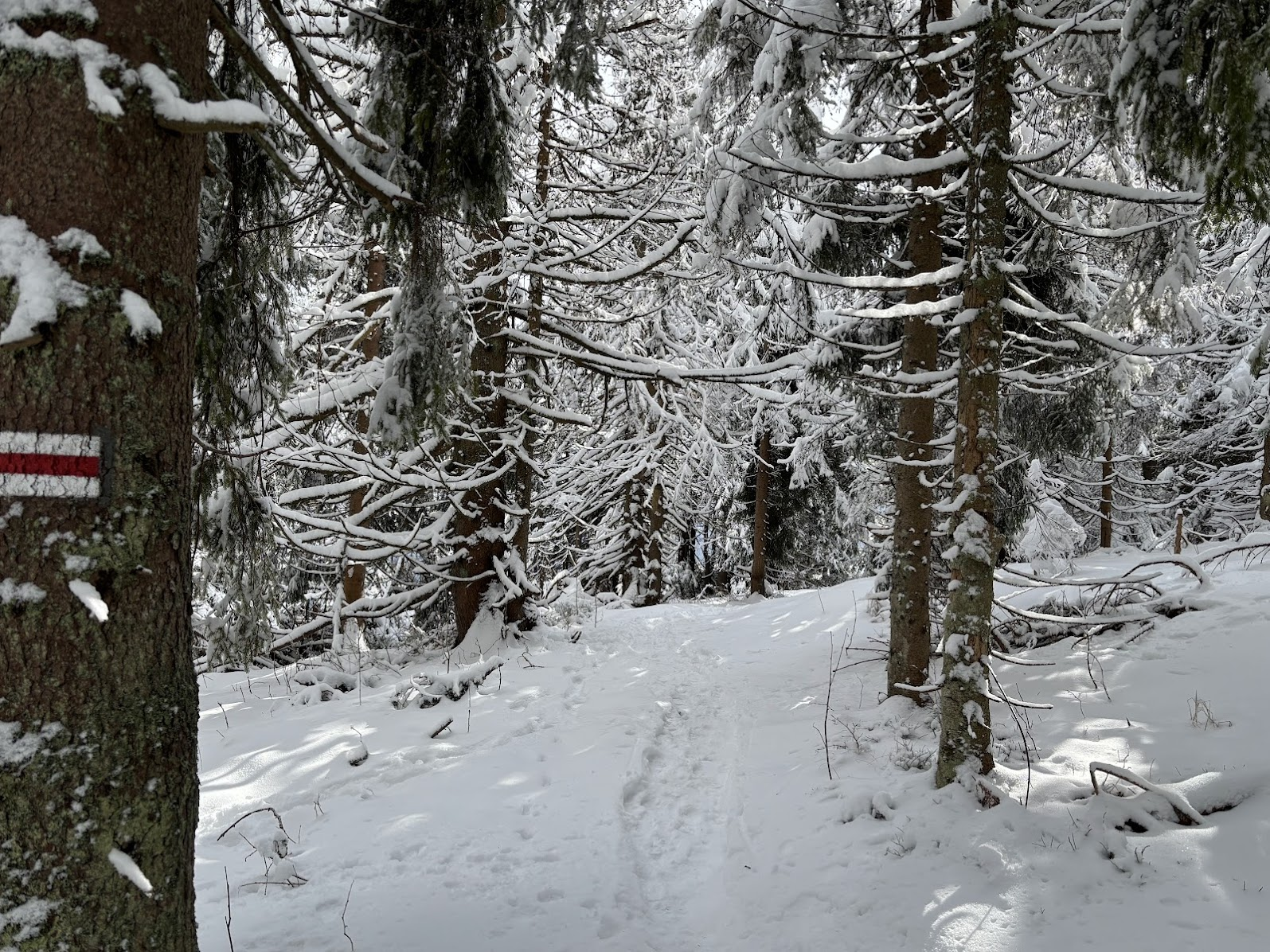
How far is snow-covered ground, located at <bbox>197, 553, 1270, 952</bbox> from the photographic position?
11.5ft

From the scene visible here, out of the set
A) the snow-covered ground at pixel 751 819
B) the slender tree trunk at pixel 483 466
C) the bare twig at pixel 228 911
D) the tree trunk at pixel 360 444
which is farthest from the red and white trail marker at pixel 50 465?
the tree trunk at pixel 360 444

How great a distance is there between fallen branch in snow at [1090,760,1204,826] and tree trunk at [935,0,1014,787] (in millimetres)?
738

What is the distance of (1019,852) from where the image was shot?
406cm

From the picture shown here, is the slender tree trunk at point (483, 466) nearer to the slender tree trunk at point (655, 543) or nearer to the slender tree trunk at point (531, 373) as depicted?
the slender tree trunk at point (531, 373)

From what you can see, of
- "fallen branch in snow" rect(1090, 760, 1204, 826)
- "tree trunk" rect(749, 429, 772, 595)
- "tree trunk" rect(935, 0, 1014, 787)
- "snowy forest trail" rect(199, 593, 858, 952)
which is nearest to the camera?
"snowy forest trail" rect(199, 593, 858, 952)

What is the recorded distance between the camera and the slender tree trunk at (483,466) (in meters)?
8.97

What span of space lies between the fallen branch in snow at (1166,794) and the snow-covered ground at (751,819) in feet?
0.17

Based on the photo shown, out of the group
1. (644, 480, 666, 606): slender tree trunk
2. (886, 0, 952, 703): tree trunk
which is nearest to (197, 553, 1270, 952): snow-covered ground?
(886, 0, 952, 703): tree trunk

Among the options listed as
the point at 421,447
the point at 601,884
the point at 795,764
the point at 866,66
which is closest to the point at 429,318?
the point at 421,447

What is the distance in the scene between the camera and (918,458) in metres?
7.52

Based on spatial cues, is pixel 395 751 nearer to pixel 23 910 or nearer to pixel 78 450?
pixel 23 910

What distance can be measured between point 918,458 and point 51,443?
7282 millimetres

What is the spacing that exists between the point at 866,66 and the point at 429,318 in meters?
5.83

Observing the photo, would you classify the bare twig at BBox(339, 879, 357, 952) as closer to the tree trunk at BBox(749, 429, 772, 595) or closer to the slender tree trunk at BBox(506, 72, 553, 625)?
the slender tree trunk at BBox(506, 72, 553, 625)
